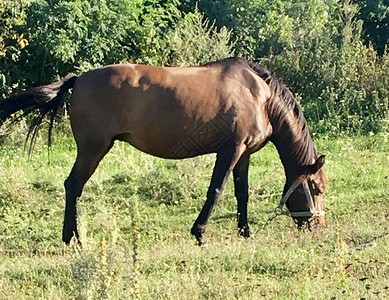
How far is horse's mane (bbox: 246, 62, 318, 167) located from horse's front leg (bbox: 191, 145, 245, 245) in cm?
57

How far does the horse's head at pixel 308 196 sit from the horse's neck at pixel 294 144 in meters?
0.10

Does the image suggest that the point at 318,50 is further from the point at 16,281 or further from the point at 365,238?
the point at 16,281

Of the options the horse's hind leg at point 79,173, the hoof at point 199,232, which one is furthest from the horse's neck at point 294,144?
the horse's hind leg at point 79,173

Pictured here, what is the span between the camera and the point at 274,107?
798 centimetres

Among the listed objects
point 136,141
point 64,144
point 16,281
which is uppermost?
point 136,141

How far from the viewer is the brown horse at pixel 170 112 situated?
298 inches

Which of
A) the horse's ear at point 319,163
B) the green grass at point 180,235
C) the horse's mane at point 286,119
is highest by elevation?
the horse's mane at point 286,119

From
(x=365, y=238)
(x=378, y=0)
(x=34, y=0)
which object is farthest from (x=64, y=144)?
(x=378, y=0)

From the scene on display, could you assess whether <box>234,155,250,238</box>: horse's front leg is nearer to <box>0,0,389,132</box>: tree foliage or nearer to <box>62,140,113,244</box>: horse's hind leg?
<box>62,140,113,244</box>: horse's hind leg

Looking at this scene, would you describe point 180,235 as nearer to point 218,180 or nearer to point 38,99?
point 218,180

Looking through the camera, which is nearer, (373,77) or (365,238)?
(365,238)

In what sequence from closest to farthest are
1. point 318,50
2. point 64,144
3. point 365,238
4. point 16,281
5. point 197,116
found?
1. point 16,281
2. point 365,238
3. point 197,116
4. point 64,144
5. point 318,50

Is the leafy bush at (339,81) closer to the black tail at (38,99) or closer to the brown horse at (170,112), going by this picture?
the brown horse at (170,112)

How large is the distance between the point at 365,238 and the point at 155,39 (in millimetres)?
10186
